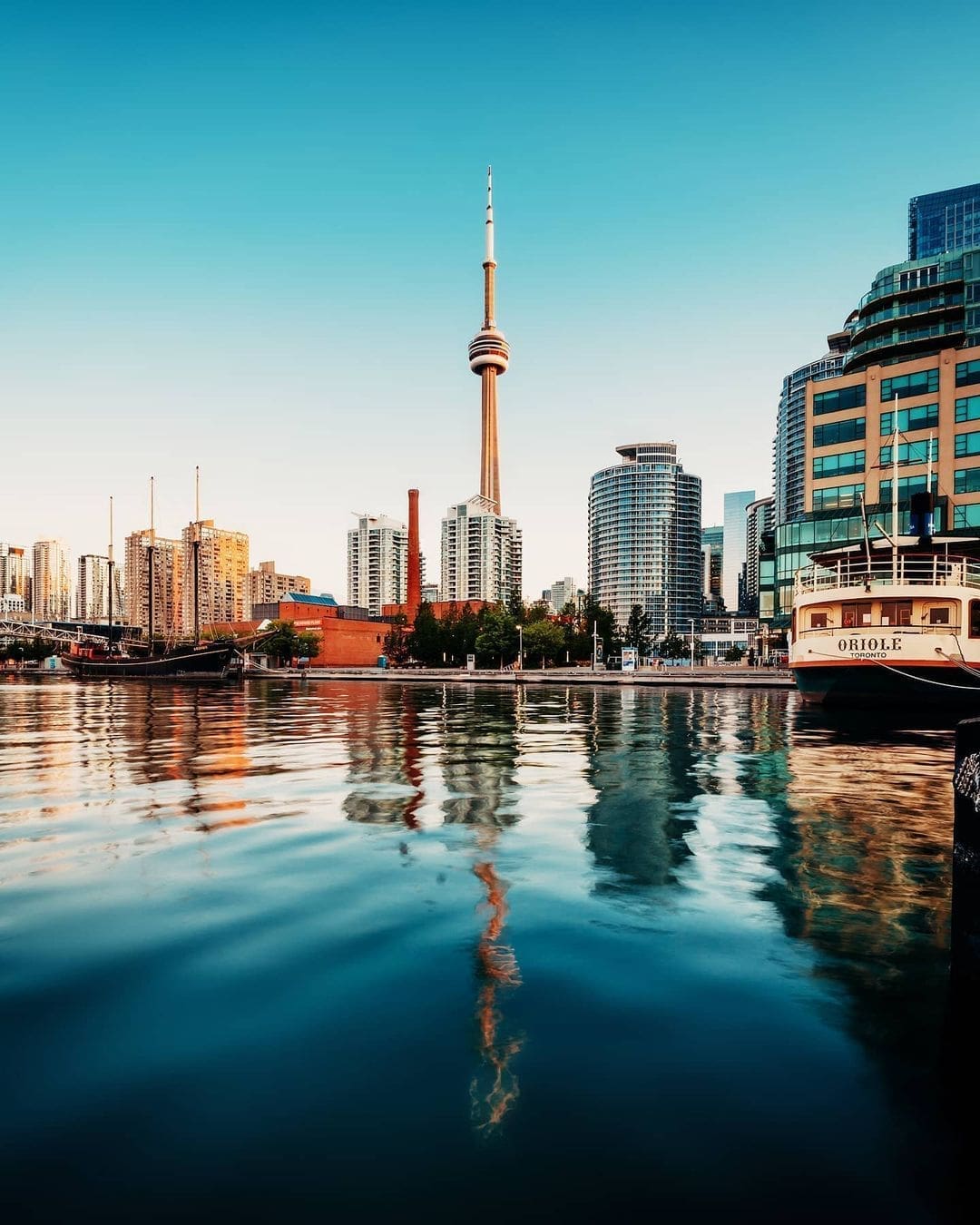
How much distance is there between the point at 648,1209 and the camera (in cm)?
277

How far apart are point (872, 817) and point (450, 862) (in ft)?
19.4

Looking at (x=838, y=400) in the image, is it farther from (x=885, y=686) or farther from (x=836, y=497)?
(x=885, y=686)

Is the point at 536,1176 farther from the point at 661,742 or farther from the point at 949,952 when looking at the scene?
the point at 661,742

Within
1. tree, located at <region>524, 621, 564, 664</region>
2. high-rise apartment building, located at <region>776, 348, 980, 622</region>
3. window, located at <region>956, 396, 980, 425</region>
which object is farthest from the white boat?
tree, located at <region>524, 621, 564, 664</region>

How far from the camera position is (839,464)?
7125 cm

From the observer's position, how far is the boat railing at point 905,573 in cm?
2853

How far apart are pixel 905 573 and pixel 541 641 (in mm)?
79154

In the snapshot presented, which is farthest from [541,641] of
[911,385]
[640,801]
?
[640,801]

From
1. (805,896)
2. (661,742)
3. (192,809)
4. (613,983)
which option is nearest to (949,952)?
(805,896)

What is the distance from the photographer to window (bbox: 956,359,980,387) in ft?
211

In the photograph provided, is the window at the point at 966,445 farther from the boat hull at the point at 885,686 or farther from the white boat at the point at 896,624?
the boat hull at the point at 885,686

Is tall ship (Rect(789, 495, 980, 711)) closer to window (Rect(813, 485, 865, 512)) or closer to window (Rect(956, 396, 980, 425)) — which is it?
window (Rect(813, 485, 865, 512))

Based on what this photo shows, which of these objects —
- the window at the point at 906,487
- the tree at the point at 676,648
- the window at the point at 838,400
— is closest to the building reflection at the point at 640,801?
the window at the point at 906,487

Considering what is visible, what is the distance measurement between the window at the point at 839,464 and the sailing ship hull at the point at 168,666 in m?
63.9
